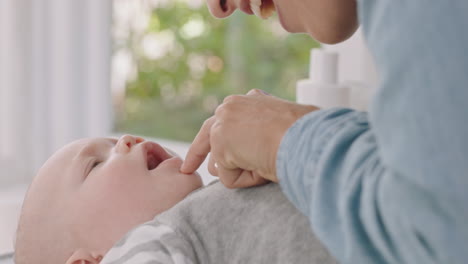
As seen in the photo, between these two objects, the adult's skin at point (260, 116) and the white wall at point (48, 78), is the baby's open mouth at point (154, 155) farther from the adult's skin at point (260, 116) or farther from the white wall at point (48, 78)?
the white wall at point (48, 78)

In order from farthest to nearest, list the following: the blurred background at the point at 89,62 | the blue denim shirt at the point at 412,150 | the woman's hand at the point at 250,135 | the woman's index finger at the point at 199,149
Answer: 1. the blurred background at the point at 89,62
2. the woman's index finger at the point at 199,149
3. the woman's hand at the point at 250,135
4. the blue denim shirt at the point at 412,150

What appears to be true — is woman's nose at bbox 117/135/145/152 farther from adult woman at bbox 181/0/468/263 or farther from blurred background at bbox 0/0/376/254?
blurred background at bbox 0/0/376/254

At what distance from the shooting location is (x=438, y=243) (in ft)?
1.71

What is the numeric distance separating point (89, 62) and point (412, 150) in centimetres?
184

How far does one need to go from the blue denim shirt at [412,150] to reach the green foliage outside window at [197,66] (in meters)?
3.64

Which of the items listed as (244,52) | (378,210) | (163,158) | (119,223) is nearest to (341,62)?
(163,158)

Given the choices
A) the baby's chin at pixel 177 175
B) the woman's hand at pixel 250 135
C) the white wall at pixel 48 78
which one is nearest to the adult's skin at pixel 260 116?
the woman's hand at pixel 250 135

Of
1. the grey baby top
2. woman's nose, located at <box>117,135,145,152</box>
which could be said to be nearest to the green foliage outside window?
woman's nose, located at <box>117,135,145,152</box>

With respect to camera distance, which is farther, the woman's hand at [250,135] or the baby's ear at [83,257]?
the baby's ear at [83,257]

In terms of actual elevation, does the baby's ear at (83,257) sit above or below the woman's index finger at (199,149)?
below

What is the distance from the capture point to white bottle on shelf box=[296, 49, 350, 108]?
155 cm

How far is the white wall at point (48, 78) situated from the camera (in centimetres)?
203

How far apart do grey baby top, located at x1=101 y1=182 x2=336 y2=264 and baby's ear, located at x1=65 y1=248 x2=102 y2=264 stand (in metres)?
0.15

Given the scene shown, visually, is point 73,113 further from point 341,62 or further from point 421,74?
point 421,74
